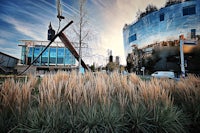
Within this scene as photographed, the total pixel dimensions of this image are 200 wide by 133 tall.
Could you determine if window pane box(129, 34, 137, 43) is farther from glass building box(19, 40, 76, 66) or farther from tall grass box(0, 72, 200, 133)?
tall grass box(0, 72, 200, 133)

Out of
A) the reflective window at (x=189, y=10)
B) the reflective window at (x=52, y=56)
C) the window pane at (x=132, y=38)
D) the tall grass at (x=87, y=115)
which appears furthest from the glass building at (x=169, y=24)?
the tall grass at (x=87, y=115)

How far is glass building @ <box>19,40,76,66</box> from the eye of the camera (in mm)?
23719

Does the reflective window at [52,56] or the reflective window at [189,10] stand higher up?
the reflective window at [189,10]

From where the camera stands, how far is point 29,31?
7.36 metres

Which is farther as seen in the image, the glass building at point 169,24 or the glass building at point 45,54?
the glass building at point 45,54

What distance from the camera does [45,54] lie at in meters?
25.1

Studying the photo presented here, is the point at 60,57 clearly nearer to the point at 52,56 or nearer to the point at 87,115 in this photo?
the point at 52,56

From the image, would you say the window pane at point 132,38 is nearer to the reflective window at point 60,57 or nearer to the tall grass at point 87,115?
the reflective window at point 60,57

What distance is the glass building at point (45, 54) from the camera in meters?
23.7

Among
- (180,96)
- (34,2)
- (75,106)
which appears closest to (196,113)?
(180,96)

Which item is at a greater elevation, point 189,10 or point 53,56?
point 189,10

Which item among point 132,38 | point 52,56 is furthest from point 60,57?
point 132,38

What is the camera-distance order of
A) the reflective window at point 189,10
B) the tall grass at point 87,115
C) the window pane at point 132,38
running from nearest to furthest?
the tall grass at point 87,115 < the reflective window at point 189,10 < the window pane at point 132,38

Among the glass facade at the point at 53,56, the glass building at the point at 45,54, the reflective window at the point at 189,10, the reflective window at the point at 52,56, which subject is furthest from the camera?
the reflective window at the point at 52,56
